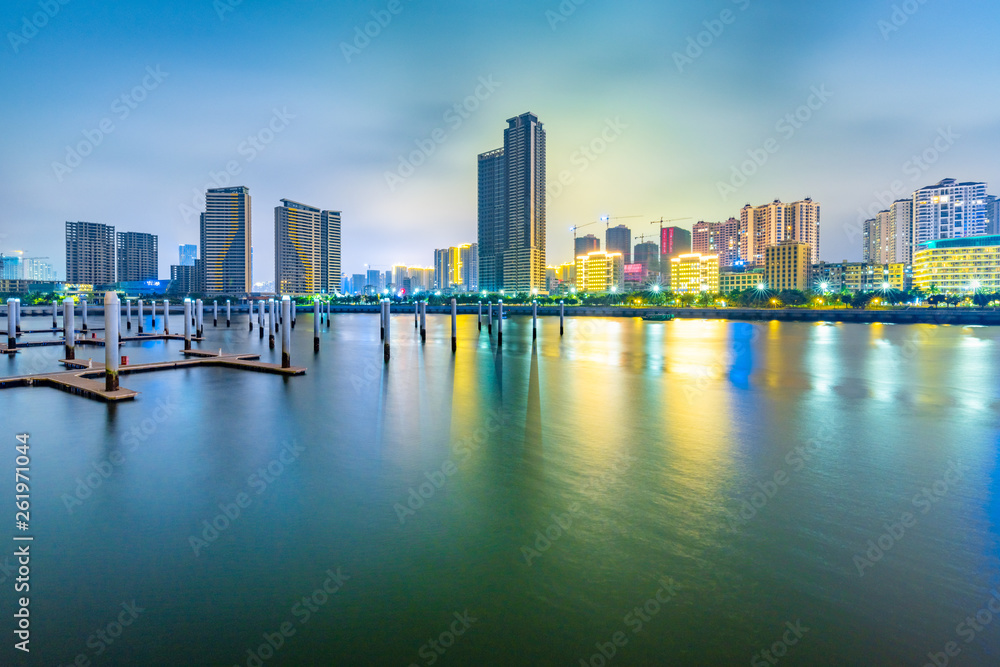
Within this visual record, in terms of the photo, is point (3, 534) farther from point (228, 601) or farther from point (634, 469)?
point (634, 469)

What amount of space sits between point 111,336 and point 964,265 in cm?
24639

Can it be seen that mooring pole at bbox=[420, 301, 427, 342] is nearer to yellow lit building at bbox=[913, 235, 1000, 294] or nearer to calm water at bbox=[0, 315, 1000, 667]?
calm water at bbox=[0, 315, 1000, 667]

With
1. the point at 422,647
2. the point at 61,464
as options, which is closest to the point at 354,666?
the point at 422,647

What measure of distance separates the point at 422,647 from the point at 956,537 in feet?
30.9

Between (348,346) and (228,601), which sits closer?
(228,601)

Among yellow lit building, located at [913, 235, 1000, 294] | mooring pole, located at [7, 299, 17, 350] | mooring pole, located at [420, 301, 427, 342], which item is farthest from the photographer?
yellow lit building, located at [913, 235, 1000, 294]

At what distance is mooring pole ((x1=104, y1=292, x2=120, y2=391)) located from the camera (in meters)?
19.8

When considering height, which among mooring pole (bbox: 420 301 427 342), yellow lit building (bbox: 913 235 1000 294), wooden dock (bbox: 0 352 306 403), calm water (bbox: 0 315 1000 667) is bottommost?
calm water (bbox: 0 315 1000 667)

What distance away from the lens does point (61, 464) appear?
514 inches

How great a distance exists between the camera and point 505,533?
9180mm

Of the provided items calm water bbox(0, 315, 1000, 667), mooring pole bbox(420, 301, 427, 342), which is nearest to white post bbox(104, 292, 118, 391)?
calm water bbox(0, 315, 1000, 667)

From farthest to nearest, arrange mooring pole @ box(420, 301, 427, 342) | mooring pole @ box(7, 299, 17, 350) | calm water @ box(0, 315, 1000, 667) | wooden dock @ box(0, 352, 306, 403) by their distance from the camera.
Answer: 1. mooring pole @ box(420, 301, 427, 342)
2. mooring pole @ box(7, 299, 17, 350)
3. wooden dock @ box(0, 352, 306, 403)
4. calm water @ box(0, 315, 1000, 667)

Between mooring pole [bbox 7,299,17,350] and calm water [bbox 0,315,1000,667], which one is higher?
mooring pole [bbox 7,299,17,350]

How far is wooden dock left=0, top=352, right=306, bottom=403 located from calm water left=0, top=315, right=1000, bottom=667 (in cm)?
117
